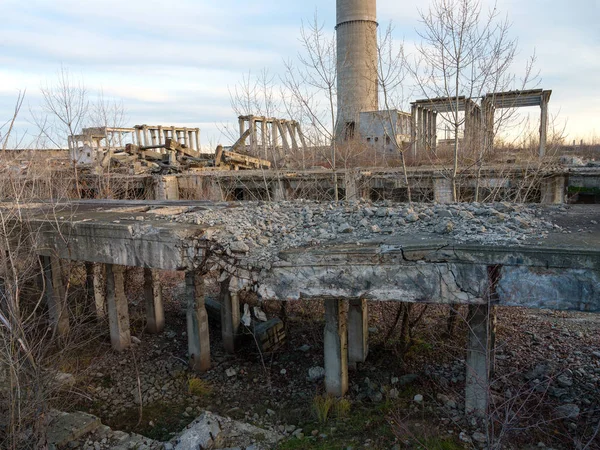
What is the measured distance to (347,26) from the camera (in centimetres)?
2284

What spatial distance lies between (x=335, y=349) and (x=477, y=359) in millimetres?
1504

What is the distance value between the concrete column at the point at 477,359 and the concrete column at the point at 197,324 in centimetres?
326

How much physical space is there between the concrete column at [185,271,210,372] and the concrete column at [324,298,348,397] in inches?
69.7

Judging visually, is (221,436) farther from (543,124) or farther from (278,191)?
(543,124)

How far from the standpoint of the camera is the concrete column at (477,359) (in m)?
4.37

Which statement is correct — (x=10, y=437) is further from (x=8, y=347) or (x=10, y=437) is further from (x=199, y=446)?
(x=199, y=446)

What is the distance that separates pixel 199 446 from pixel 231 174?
9.28 m

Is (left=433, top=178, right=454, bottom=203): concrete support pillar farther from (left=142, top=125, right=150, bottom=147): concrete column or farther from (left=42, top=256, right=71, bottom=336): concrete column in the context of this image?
(left=142, top=125, right=150, bottom=147): concrete column

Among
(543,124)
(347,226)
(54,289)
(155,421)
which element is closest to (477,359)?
(347,226)

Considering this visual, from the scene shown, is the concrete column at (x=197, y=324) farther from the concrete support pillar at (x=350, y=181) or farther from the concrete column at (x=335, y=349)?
the concrete support pillar at (x=350, y=181)

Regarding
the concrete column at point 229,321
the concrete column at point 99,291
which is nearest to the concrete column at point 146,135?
the concrete column at point 99,291

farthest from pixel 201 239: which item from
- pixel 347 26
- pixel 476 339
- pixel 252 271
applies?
Result: pixel 347 26

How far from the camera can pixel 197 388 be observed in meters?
5.77

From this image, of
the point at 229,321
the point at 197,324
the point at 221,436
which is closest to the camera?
the point at 221,436
